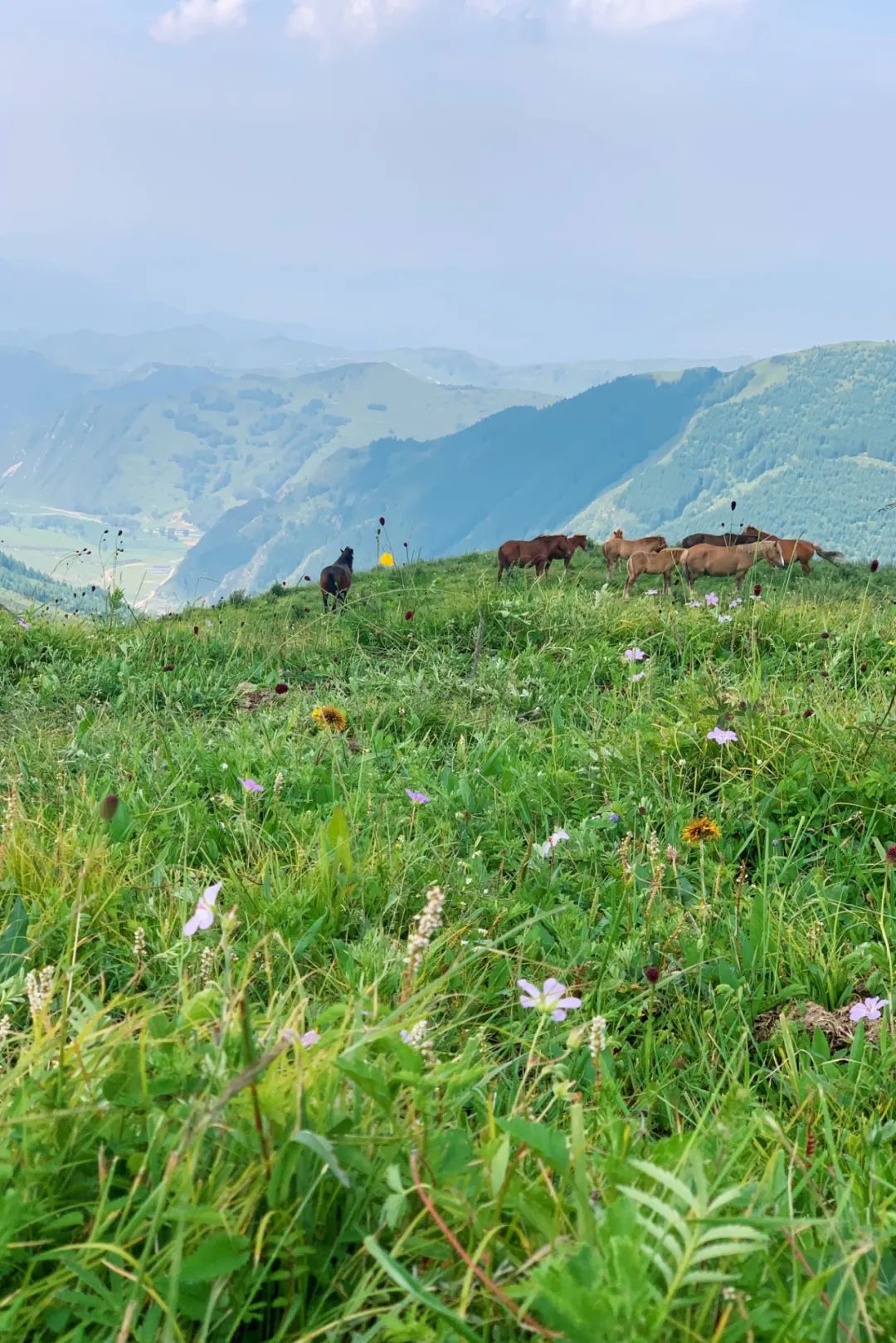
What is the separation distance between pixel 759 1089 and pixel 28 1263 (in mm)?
2021

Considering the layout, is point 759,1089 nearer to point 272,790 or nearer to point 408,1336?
point 408,1336

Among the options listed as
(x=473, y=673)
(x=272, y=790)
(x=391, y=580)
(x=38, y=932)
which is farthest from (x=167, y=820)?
(x=391, y=580)

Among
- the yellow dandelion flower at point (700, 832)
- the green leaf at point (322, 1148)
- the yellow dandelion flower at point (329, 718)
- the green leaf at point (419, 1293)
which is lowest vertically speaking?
the yellow dandelion flower at point (700, 832)

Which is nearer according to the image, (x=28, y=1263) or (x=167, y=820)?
(x=28, y=1263)

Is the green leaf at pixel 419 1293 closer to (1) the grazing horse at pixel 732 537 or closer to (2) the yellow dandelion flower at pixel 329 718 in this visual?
(2) the yellow dandelion flower at pixel 329 718

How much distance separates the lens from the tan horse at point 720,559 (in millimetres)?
11422

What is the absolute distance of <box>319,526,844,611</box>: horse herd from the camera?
36.6ft

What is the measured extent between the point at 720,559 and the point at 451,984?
31.8 ft

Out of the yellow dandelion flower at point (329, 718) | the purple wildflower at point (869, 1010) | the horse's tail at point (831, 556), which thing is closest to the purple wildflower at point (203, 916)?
the purple wildflower at point (869, 1010)

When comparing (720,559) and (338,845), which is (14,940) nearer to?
(338,845)

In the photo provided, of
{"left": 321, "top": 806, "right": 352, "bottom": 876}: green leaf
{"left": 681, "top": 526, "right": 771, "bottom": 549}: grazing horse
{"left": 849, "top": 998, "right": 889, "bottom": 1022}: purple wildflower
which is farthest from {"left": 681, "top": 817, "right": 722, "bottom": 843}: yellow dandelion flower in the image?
{"left": 681, "top": 526, "right": 771, "bottom": 549}: grazing horse

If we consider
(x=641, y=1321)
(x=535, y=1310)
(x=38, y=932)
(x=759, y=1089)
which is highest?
(x=641, y=1321)

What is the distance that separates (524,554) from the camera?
12711 millimetres

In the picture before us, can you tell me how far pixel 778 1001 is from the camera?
2.93 metres
